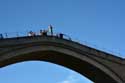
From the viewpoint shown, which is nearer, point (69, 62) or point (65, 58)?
point (65, 58)

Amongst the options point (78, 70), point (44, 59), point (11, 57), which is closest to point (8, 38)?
point (11, 57)

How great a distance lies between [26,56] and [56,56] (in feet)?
13.5

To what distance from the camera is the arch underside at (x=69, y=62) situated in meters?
55.2

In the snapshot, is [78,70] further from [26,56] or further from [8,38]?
[8,38]

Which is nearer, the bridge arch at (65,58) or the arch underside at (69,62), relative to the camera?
the bridge arch at (65,58)

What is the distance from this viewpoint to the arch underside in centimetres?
5525

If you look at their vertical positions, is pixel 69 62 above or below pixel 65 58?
below

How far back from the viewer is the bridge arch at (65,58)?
54062 mm

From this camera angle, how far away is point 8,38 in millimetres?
52156

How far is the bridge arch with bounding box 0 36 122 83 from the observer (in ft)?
177

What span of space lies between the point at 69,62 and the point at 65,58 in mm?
1220

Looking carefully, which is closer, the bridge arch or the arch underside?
the bridge arch

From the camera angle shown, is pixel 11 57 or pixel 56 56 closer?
pixel 11 57

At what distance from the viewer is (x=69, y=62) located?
195 feet
